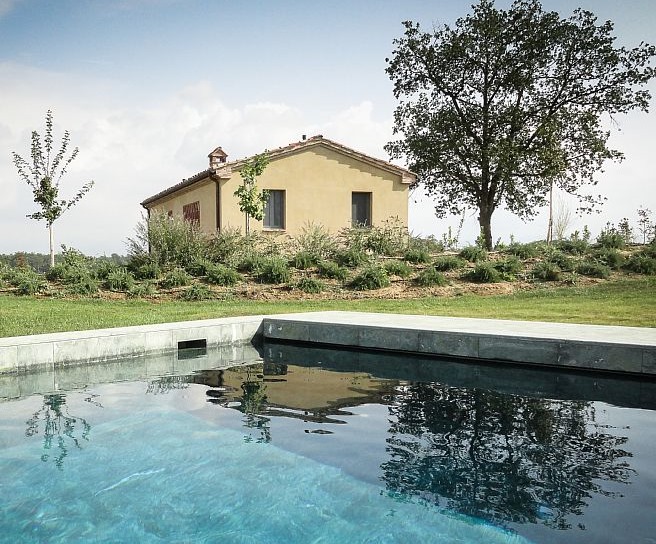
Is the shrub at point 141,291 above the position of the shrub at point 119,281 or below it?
below

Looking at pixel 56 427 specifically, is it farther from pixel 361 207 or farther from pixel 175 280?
pixel 361 207

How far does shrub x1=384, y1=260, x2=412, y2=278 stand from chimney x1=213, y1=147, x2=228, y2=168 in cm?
828

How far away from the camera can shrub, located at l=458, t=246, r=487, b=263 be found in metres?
15.8

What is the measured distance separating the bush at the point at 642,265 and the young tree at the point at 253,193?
9854 millimetres

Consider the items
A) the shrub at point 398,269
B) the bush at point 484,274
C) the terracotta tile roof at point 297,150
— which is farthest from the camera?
the terracotta tile roof at point 297,150

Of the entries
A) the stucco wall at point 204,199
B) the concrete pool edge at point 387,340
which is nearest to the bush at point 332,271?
the concrete pool edge at point 387,340

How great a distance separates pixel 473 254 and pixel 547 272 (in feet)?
6.99

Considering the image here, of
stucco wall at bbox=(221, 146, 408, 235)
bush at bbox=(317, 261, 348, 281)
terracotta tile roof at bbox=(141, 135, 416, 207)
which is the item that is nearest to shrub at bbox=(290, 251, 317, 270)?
bush at bbox=(317, 261, 348, 281)

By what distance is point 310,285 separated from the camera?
13656 mm

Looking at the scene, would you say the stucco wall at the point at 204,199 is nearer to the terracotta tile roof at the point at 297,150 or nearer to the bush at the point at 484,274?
the terracotta tile roof at the point at 297,150

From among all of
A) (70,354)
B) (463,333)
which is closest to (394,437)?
(463,333)

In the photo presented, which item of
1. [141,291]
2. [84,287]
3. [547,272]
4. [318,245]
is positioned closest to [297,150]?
[318,245]

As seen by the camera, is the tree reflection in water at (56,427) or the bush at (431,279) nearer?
the tree reflection in water at (56,427)

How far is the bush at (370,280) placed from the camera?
45.3 feet
